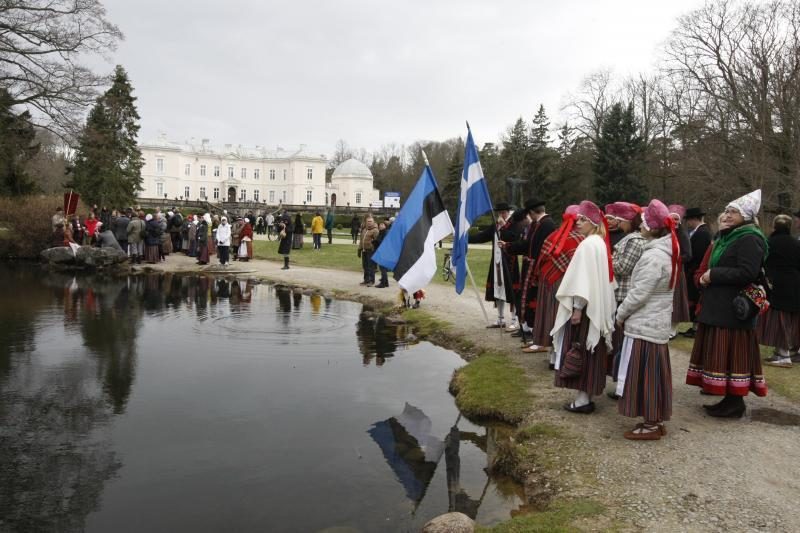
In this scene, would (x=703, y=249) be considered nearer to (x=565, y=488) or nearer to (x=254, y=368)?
(x=565, y=488)

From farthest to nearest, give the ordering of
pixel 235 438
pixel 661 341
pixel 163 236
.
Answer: pixel 163 236 < pixel 235 438 < pixel 661 341

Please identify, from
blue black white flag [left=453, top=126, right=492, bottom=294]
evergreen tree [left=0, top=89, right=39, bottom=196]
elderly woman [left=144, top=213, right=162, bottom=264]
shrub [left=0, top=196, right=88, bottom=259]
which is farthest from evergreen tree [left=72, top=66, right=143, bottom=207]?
blue black white flag [left=453, top=126, right=492, bottom=294]

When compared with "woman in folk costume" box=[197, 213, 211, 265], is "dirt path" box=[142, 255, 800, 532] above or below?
below

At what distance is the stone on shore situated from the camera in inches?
159

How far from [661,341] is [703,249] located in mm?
5394

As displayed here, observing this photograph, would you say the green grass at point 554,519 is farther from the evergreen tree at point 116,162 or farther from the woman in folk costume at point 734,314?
the evergreen tree at point 116,162

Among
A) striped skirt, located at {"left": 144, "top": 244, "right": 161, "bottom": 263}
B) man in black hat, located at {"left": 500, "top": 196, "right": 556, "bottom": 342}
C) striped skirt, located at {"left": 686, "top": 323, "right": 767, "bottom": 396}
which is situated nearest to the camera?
striped skirt, located at {"left": 686, "top": 323, "right": 767, "bottom": 396}

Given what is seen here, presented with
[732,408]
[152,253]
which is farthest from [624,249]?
[152,253]

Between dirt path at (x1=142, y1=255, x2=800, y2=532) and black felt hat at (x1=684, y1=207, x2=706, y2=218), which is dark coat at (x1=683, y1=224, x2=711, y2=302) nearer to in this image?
black felt hat at (x1=684, y1=207, x2=706, y2=218)

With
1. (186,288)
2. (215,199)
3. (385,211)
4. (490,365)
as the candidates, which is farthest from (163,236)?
(215,199)

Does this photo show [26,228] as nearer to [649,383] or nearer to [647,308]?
[647,308]

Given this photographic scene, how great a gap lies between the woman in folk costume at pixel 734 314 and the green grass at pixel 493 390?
1908 millimetres

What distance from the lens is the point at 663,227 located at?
5449 millimetres

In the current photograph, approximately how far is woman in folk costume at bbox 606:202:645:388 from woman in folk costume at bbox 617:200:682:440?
39 centimetres
